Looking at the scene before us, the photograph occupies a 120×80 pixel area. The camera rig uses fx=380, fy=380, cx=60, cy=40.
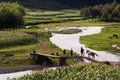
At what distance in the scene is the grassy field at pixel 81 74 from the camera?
5263 centimetres

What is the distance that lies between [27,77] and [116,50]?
46.9 m

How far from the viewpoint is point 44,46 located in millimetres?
104438


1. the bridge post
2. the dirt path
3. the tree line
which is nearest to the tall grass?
the dirt path

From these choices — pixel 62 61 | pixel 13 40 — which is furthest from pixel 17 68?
pixel 13 40

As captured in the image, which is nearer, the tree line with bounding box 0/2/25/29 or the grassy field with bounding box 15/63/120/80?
the grassy field with bounding box 15/63/120/80

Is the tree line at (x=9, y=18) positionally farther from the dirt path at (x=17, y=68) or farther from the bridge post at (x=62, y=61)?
the bridge post at (x=62, y=61)

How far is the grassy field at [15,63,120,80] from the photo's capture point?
5263 cm

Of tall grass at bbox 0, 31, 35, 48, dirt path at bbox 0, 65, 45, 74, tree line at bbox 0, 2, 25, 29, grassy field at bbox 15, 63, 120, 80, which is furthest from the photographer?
tree line at bbox 0, 2, 25, 29

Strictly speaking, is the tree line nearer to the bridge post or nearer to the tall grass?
the tall grass

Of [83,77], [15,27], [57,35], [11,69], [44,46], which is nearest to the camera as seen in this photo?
[83,77]

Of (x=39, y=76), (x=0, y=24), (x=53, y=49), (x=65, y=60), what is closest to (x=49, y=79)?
(x=39, y=76)

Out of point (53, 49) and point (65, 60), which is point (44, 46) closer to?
point (53, 49)

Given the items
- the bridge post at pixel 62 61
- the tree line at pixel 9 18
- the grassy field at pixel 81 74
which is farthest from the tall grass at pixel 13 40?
A: the grassy field at pixel 81 74

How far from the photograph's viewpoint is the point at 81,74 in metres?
54.0
